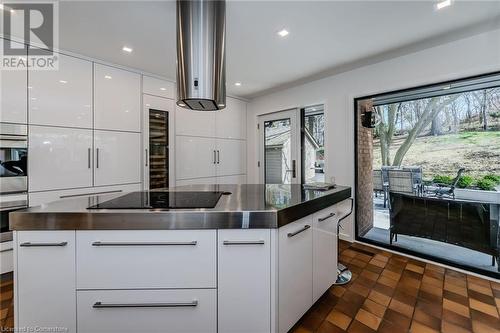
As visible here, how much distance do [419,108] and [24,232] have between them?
3638mm

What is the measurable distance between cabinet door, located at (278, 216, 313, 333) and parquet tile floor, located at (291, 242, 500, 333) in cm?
24

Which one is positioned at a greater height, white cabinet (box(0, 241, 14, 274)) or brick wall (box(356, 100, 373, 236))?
brick wall (box(356, 100, 373, 236))

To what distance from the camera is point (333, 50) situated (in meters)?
2.65

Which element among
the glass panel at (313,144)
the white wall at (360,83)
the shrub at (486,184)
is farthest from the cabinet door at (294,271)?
the glass panel at (313,144)

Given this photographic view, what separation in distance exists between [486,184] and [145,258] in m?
3.10

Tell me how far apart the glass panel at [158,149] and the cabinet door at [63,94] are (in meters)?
0.77

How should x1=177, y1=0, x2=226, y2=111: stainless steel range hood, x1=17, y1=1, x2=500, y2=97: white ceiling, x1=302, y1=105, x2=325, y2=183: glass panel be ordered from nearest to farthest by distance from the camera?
x1=177, y1=0, x2=226, y2=111: stainless steel range hood < x1=17, y1=1, x2=500, y2=97: white ceiling < x1=302, y1=105, x2=325, y2=183: glass panel

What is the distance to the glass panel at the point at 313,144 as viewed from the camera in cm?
376

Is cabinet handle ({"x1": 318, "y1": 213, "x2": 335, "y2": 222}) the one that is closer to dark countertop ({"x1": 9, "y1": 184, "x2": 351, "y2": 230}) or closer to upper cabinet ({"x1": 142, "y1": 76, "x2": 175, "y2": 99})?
dark countertop ({"x1": 9, "y1": 184, "x2": 351, "y2": 230})

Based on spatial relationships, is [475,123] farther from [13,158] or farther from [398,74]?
[13,158]

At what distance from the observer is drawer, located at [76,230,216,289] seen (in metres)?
1.20

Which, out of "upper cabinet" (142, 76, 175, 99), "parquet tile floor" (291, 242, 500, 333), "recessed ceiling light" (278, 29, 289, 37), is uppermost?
"recessed ceiling light" (278, 29, 289, 37)

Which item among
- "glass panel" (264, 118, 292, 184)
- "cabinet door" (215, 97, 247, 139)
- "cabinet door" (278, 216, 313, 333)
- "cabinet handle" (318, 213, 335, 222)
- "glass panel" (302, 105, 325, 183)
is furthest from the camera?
"cabinet door" (215, 97, 247, 139)

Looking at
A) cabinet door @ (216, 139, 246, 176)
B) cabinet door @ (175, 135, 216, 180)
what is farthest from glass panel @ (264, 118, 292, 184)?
cabinet door @ (175, 135, 216, 180)
